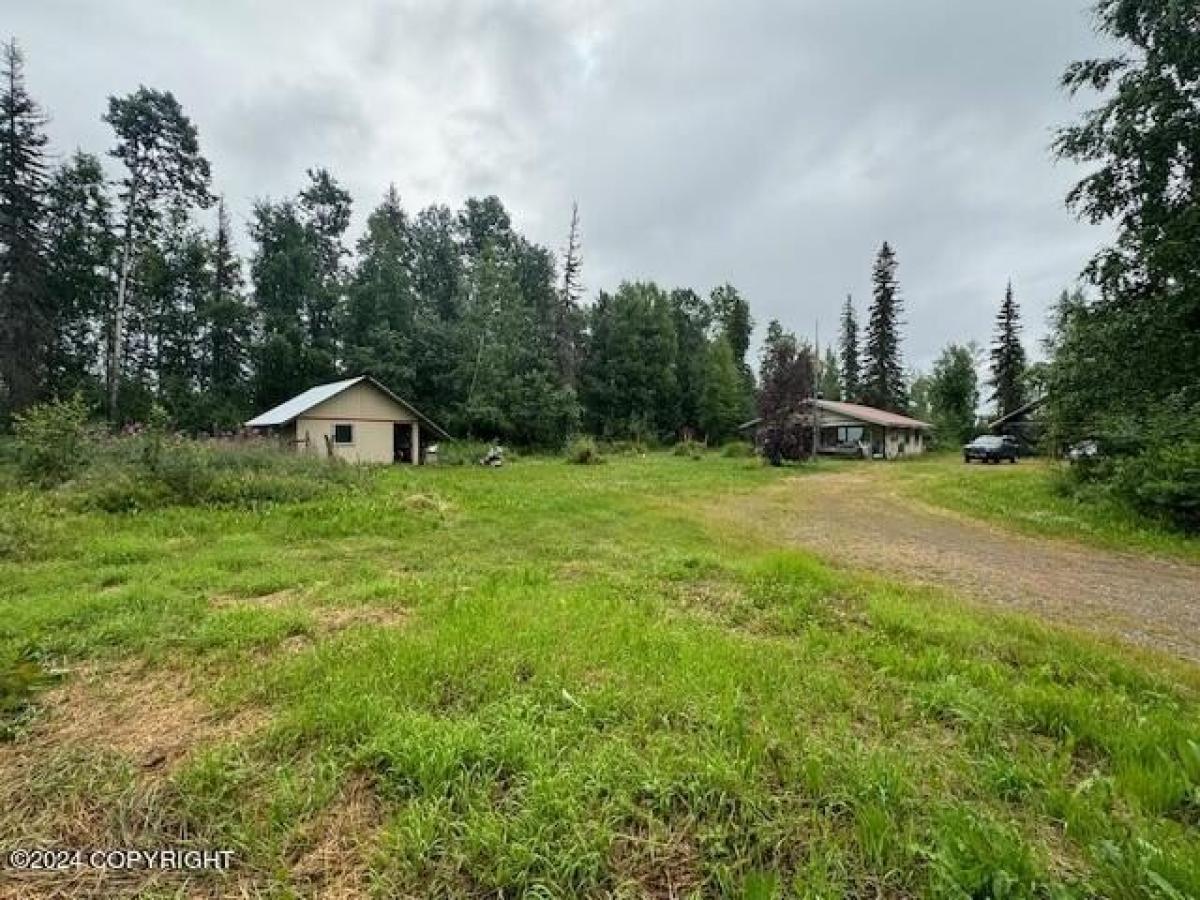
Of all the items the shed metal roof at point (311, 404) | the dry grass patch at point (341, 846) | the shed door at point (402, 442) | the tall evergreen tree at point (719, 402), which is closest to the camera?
the dry grass patch at point (341, 846)

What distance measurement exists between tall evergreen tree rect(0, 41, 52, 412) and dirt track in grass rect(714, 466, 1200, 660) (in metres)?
27.8

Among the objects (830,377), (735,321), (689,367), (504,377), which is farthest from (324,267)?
(830,377)

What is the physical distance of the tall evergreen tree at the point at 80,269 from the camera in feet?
81.9

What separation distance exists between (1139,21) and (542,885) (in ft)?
60.8

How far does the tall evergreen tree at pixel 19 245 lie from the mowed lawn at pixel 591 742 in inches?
954

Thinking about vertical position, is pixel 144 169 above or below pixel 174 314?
above

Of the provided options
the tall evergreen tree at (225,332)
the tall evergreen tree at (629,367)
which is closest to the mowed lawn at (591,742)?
the tall evergreen tree at (225,332)

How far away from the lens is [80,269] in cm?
2598

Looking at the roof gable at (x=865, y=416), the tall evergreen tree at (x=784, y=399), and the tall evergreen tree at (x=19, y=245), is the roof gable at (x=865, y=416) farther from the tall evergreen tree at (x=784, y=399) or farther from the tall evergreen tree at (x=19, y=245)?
the tall evergreen tree at (x=19, y=245)

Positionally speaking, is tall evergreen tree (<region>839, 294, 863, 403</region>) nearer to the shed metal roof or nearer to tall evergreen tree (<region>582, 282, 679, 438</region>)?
tall evergreen tree (<region>582, 282, 679, 438</region>)

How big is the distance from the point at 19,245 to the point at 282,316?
9.98 m

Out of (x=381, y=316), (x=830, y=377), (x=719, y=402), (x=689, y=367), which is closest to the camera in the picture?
(x=381, y=316)

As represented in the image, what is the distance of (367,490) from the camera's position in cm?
1156

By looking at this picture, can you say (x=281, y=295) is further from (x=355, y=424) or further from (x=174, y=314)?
(x=355, y=424)
